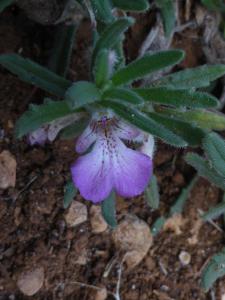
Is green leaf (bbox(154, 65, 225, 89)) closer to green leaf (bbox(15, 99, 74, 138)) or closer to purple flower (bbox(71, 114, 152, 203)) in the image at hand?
purple flower (bbox(71, 114, 152, 203))

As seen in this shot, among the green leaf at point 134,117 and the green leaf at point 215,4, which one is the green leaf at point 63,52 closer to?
the green leaf at point 134,117

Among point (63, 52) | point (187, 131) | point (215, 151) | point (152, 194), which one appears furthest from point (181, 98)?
point (63, 52)

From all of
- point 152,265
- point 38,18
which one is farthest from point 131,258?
point 38,18

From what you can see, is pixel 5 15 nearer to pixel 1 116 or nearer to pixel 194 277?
pixel 1 116

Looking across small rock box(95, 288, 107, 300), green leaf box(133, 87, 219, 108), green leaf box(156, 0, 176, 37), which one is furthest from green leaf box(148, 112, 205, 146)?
small rock box(95, 288, 107, 300)

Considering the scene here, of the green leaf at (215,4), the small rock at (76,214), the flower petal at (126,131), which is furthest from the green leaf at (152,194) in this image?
the green leaf at (215,4)

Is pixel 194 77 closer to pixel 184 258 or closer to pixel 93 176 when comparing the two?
pixel 93 176
